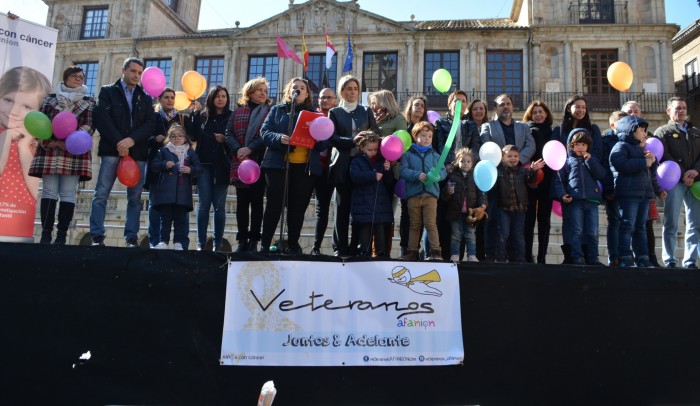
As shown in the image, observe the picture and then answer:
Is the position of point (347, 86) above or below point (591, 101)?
below

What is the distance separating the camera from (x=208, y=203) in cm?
541

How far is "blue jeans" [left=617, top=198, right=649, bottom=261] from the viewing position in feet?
16.6

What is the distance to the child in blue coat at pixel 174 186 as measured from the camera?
16.3 ft

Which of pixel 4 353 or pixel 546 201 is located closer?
pixel 4 353

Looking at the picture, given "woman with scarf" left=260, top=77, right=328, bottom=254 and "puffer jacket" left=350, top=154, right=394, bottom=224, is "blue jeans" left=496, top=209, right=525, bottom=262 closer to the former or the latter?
"puffer jacket" left=350, top=154, right=394, bottom=224

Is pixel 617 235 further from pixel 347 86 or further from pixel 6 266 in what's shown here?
pixel 6 266

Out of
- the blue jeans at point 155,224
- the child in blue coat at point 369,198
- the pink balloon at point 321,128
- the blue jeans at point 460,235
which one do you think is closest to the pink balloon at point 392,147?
the child in blue coat at point 369,198

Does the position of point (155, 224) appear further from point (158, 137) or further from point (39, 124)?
point (39, 124)

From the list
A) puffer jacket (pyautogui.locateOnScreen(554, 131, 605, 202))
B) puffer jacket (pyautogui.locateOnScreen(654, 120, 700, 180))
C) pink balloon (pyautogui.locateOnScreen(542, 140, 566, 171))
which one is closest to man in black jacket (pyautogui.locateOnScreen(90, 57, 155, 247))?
pink balloon (pyautogui.locateOnScreen(542, 140, 566, 171))

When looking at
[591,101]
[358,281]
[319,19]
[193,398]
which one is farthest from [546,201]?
[319,19]

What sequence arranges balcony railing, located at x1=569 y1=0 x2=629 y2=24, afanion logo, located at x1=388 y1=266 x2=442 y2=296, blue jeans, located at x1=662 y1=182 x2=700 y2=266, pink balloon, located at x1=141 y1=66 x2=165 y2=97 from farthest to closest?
balcony railing, located at x1=569 y1=0 x2=629 y2=24
pink balloon, located at x1=141 y1=66 x2=165 y2=97
blue jeans, located at x1=662 y1=182 x2=700 y2=266
afanion logo, located at x1=388 y1=266 x2=442 y2=296

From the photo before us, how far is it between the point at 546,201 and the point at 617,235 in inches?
32.6

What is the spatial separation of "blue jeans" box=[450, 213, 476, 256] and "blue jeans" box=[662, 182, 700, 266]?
2.04 meters

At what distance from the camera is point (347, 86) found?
5043mm
